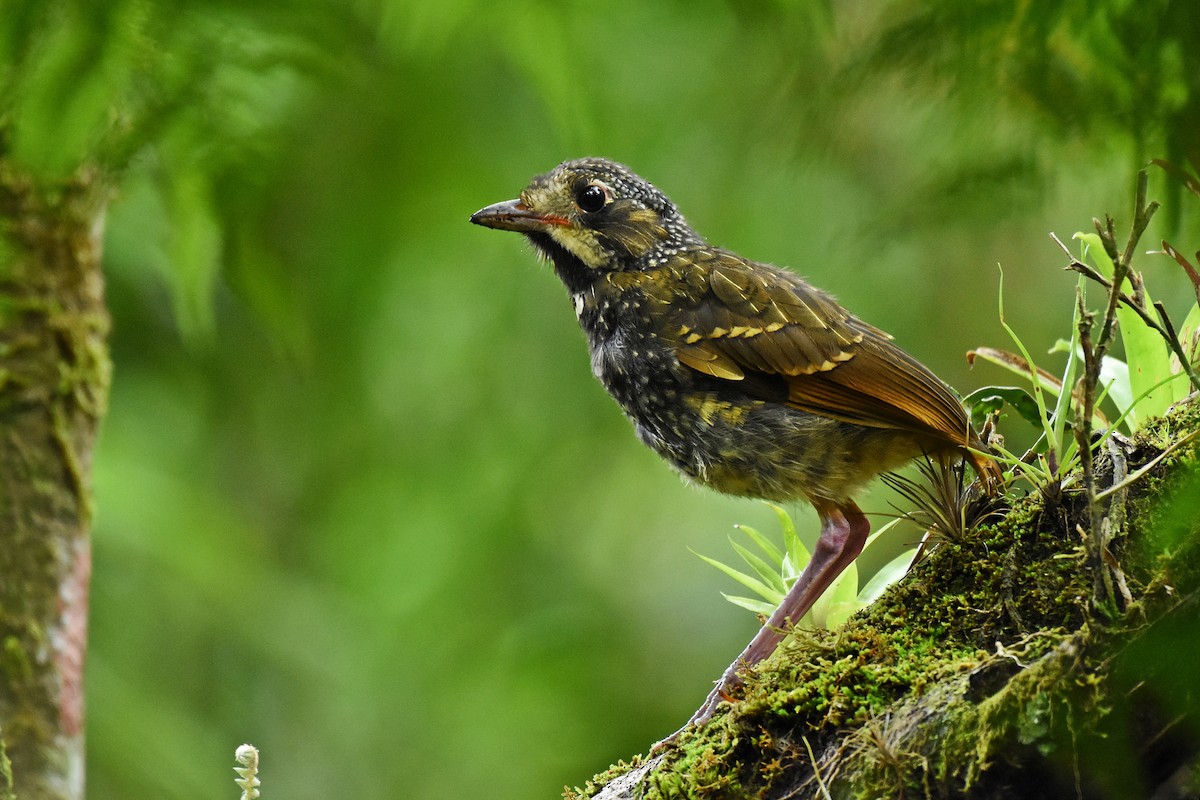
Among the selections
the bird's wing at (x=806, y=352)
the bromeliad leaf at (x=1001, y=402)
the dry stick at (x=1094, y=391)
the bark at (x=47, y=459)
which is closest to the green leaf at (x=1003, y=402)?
the bromeliad leaf at (x=1001, y=402)

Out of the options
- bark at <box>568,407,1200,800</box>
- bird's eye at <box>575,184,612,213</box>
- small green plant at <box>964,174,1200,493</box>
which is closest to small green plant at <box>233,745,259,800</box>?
bark at <box>568,407,1200,800</box>

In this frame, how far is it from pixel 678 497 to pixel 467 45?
2.83m

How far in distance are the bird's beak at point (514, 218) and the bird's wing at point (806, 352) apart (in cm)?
50

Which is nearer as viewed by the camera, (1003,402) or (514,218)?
(1003,402)

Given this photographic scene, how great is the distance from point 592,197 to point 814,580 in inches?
53.9

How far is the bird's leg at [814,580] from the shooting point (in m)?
2.71

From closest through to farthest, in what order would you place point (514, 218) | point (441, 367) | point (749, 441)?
point (749, 441) < point (514, 218) < point (441, 367)

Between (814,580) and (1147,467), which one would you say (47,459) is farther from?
(1147,467)

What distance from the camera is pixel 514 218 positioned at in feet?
11.1

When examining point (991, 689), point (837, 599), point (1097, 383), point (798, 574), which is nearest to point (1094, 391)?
point (1097, 383)

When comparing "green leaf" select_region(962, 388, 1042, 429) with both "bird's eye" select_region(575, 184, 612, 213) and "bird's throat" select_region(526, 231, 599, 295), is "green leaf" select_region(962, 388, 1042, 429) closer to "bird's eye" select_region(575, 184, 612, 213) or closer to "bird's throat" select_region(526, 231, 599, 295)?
"bird's throat" select_region(526, 231, 599, 295)

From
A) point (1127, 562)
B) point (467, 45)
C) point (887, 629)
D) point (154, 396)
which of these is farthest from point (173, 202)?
point (154, 396)

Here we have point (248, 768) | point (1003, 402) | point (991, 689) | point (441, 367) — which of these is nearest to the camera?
point (991, 689)

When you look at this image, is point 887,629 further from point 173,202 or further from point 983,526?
point 173,202
